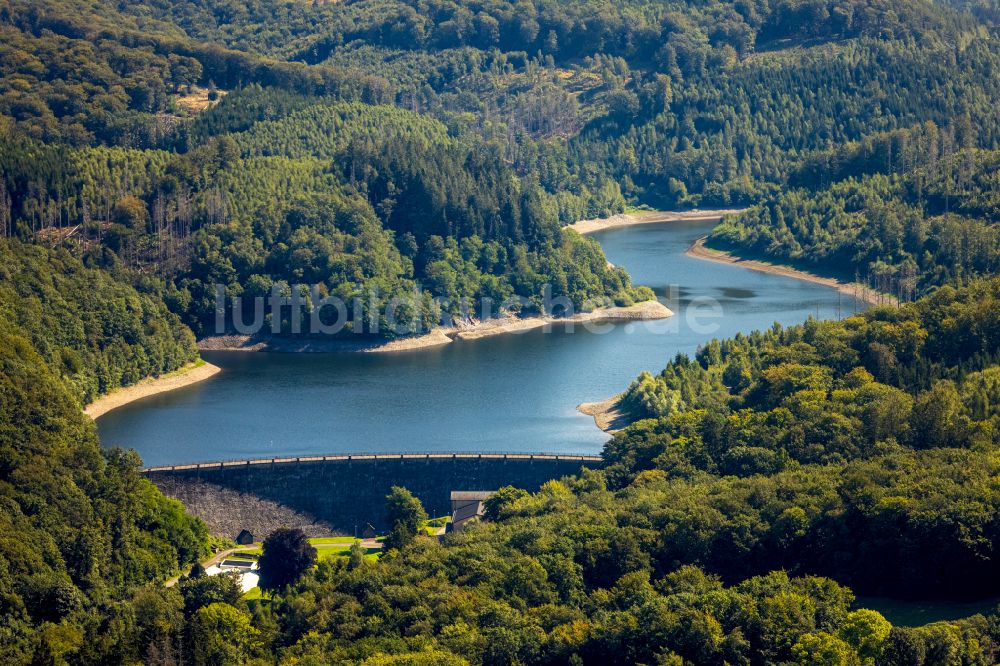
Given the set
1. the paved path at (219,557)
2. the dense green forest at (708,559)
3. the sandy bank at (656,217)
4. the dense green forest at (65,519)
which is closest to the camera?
the dense green forest at (708,559)

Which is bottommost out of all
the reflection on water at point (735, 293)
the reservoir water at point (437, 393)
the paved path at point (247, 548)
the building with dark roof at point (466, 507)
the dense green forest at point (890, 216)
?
the paved path at point (247, 548)

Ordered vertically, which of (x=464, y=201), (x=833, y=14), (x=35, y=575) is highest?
(x=833, y=14)

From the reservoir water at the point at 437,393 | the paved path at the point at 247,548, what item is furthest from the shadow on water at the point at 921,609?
the reservoir water at the point at 437,393

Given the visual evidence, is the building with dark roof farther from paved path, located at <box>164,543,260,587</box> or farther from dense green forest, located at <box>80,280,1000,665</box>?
paved path, located at <box>164,543,260,587</box>

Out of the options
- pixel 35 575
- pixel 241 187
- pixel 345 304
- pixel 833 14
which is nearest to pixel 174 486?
pixel 35 575

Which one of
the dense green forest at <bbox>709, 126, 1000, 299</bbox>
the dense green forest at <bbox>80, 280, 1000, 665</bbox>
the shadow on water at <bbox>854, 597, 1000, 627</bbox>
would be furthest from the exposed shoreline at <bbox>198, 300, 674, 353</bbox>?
the shadow on water at <bbox>854, 597, 1000, 627</bbox>

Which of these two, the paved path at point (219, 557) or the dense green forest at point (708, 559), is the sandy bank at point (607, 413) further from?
the paved path at point (219, 557)

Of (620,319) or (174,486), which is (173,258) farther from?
(174,486)
